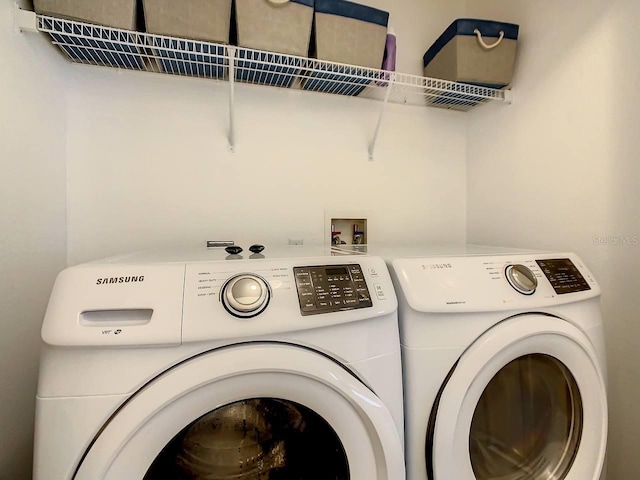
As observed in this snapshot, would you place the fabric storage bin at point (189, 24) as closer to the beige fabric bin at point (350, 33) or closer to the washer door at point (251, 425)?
the beige fabric bin at point (350, 33)

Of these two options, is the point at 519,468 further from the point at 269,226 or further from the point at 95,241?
the point at 95,241

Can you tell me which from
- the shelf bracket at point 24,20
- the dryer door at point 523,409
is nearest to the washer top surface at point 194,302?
the dryer door at point 523,409

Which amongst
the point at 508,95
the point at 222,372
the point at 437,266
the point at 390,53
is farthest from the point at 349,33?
the point at 222,372

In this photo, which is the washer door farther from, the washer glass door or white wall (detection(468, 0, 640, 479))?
white wall (detection(468, 0, 640, 479))

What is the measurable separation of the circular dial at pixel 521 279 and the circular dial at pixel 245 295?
1.97 feet

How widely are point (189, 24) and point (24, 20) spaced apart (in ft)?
1.35

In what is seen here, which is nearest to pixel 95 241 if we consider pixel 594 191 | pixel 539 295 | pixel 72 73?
pixel 72 73

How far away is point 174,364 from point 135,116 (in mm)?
986

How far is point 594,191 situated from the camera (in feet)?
3.18

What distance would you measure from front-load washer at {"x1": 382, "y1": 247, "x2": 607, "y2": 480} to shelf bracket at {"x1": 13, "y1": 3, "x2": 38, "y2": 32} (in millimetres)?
1125

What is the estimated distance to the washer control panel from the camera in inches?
22.5

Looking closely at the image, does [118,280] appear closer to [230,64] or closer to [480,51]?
[230,64]

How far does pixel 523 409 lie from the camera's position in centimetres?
84

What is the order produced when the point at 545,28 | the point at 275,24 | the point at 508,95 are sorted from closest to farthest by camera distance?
1. the point at 275,24
2. the point at 545,28
3. the point at 508,95
